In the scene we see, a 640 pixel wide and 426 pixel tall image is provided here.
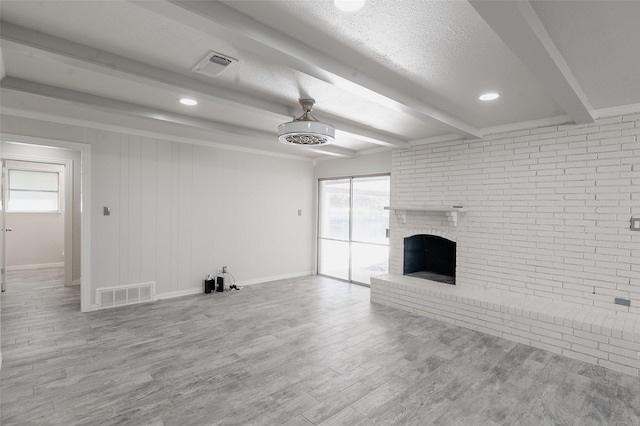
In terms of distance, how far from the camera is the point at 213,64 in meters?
2.35

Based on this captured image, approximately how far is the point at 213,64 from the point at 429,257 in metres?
4.47

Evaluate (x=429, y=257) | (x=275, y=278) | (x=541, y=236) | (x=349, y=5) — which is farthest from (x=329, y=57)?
(x=275, y=278)

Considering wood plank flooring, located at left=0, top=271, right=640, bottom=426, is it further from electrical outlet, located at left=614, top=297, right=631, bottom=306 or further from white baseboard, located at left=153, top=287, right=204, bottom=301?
electrical outlet, located at left=614, top=297, right=631, bottom=306

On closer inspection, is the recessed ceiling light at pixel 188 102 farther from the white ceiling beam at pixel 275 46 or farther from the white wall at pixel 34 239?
the white wall at pixel 34 239

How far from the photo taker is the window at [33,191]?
6926mm

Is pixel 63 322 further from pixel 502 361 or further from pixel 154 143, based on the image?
pixel 502 361

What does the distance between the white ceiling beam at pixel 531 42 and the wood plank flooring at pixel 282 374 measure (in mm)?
2380

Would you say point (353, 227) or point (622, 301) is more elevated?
point (353, 227)

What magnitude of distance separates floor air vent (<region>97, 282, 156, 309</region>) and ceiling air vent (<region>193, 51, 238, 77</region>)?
3.49 metres

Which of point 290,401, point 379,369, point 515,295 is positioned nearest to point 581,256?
point 515,295

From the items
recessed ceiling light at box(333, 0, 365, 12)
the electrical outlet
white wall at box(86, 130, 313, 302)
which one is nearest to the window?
white wall at box(86, 130, 313, 302)

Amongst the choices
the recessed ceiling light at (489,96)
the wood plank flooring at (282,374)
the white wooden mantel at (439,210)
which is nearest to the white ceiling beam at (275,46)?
the recessed ceiling light at (489,96)

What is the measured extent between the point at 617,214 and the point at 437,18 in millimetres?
3059

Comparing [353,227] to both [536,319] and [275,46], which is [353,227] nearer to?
[536,319]
